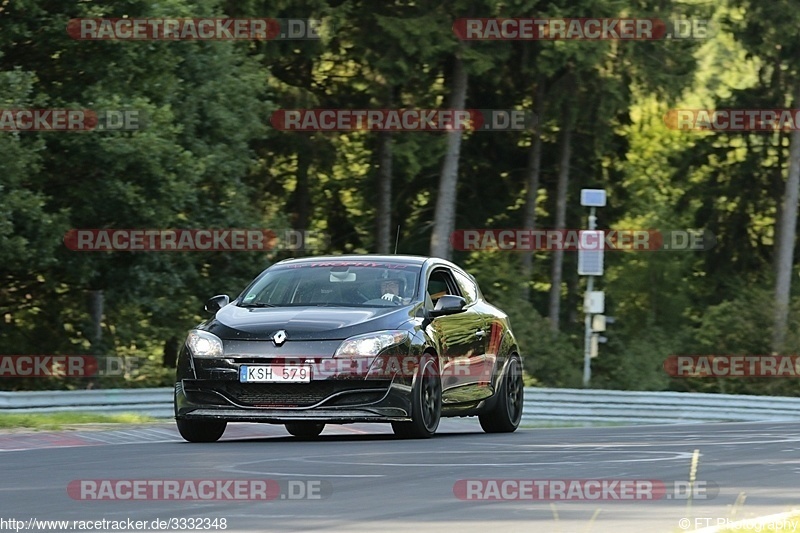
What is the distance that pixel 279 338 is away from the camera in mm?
14148

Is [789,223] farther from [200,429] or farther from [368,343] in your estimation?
[368,343]

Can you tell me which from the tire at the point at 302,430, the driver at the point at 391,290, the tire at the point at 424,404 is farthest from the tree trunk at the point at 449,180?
the tire at the point at 424,404

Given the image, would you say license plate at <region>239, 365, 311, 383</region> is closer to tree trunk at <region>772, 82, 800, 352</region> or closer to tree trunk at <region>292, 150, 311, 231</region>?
tree trunk at <region>292, 150, 311, 231</region>

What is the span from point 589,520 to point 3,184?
21740 millimetres

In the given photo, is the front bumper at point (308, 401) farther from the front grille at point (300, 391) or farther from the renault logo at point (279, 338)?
the renault logo at point (279, 338)

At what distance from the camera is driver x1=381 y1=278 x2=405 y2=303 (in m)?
15.2

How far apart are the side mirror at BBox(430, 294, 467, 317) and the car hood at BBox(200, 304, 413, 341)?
336mm

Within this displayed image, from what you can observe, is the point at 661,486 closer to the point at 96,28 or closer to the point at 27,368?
the point at 96,28

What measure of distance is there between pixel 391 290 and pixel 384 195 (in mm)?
30361

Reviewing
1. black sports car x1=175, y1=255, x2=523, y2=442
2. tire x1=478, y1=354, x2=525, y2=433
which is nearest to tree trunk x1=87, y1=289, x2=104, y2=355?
tire x1=478, y1=354, x2=525, y2=433

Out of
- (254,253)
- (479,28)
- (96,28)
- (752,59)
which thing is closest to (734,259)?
(752,59)

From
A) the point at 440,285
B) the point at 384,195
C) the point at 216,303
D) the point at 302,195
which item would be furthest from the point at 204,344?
the point at 302,195

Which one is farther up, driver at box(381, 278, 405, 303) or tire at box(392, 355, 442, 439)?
driver at box(381, 278, 405, 303)

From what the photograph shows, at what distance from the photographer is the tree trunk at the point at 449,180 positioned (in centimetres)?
4209
